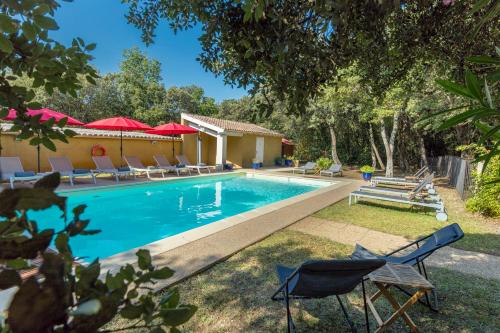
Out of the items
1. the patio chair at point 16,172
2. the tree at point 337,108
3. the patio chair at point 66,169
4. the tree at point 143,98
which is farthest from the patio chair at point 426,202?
the tree at point 143,98

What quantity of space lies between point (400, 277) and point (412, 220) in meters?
4.89

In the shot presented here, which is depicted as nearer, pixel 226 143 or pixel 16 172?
pixel 16 172

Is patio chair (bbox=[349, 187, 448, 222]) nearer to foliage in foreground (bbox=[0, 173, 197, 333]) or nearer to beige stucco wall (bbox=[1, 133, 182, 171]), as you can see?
foliage in foreground (bbox=[0, 173, 197, 333])

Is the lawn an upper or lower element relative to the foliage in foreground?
lower

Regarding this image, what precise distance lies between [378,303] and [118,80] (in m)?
33.8

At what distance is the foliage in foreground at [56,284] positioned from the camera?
500mm

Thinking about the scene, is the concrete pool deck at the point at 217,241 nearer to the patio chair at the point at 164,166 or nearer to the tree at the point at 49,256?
the tree at the point at 49,256

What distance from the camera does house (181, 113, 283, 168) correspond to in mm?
18312

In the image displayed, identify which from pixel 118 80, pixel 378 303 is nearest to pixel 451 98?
pixel 378 303

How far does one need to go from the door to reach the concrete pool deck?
14.5m

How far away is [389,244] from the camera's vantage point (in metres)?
5.34

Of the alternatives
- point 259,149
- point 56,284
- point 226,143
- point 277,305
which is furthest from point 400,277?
point 259,149

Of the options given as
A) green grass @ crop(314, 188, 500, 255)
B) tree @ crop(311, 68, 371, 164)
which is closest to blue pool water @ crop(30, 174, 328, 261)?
green grass @ crop(314, 188, 500, 255)

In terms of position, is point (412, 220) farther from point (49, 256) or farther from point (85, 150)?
point (85, 150)
